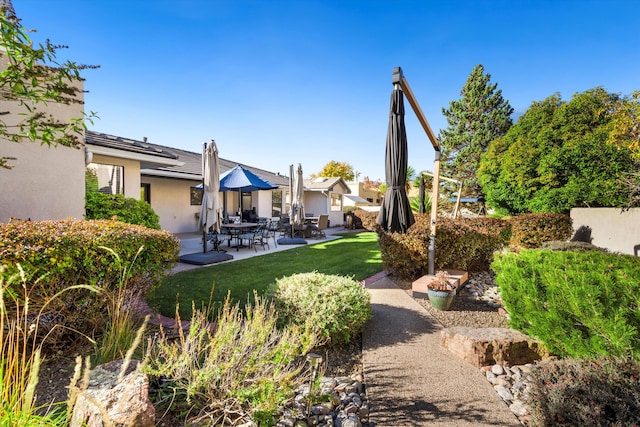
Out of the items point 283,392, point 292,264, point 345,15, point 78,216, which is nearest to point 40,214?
point 78,216

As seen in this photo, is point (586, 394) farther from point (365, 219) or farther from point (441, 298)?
point (365, 219)

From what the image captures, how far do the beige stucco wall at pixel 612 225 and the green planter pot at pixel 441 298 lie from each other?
8449mm

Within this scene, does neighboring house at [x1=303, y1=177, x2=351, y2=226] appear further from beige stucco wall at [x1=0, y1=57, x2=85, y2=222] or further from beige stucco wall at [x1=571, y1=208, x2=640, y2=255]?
beige stucco wall at [x1=0, y1=57, x2=85, y2=222]

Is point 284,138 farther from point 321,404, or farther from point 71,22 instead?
point 321,404

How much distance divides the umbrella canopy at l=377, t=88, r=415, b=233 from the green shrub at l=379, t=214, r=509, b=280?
117cm

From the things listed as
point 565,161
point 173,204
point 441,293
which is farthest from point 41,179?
point 565,161

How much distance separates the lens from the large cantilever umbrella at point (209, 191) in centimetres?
1041

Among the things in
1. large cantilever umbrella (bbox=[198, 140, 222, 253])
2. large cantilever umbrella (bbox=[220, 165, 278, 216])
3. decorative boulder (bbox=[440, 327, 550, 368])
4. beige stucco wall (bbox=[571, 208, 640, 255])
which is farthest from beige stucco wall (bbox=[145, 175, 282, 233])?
beige stucco wall (bbox=[571, 208, 640, 255])

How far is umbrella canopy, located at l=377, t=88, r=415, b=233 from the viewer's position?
6.39 metres

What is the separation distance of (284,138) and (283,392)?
71.6 feet

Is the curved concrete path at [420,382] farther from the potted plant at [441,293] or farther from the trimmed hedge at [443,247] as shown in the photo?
the trimmed hedge at [443,247]

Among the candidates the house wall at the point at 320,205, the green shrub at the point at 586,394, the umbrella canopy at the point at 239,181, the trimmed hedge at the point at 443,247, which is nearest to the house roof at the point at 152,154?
the umbrella canopy at the point at 239,181

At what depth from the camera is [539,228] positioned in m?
10.8

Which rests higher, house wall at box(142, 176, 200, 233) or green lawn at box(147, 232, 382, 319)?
house wall at box(142, 176, 200, 233)
